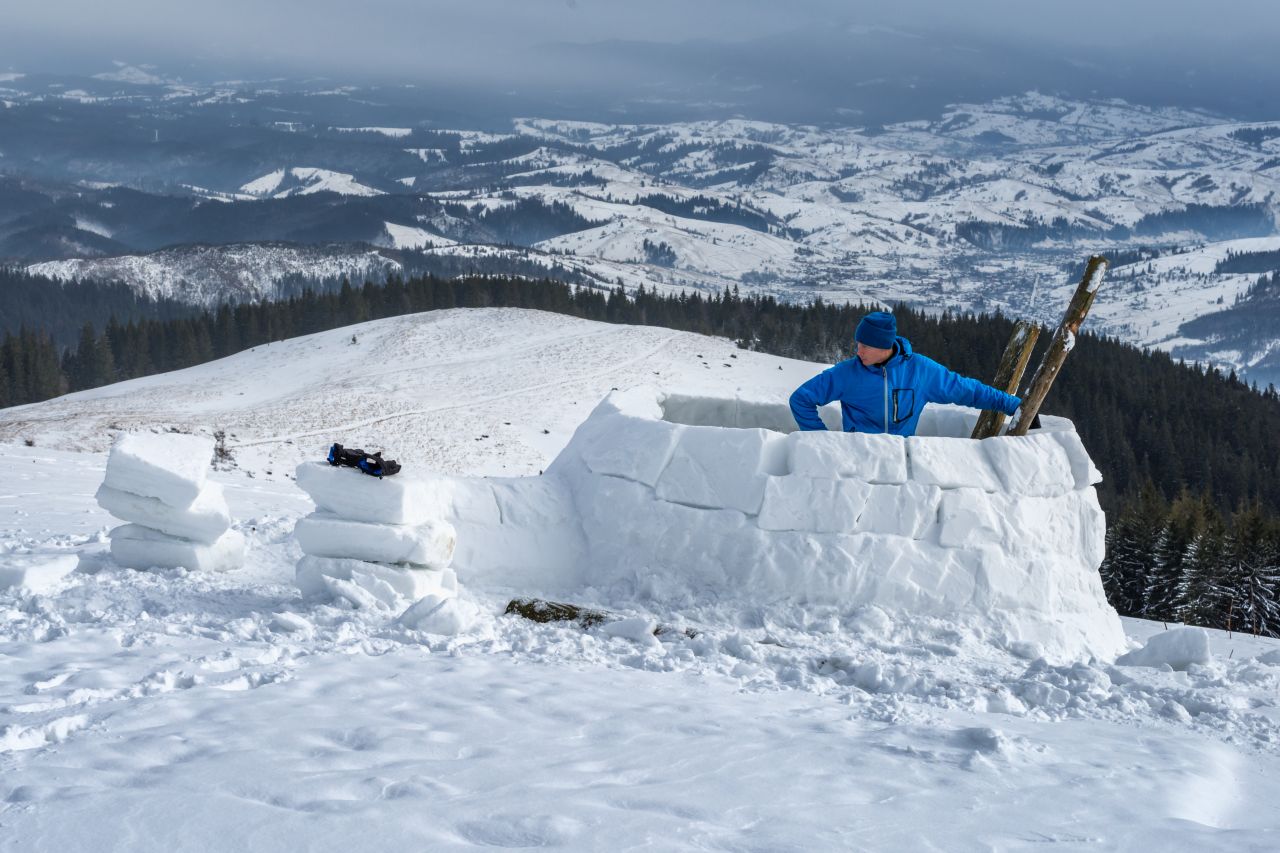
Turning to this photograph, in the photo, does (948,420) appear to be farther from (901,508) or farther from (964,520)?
(901,508)

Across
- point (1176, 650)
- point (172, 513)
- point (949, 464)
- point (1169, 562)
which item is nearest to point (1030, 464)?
point (949, 464)

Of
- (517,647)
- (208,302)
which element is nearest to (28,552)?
(517,647)

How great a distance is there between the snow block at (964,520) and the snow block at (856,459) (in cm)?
34

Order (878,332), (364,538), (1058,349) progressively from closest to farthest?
(364,538) < (878,332) < (1058,349)

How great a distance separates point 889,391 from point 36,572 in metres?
5.61

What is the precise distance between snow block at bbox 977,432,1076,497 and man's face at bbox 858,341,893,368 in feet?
2.92

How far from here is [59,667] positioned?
15.5ft

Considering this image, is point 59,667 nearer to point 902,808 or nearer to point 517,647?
point 517,647

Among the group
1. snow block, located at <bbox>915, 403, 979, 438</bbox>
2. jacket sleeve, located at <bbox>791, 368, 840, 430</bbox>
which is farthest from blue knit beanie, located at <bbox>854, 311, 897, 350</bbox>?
snow block, located at <bbox>915, 403, 979, 438</bbox>

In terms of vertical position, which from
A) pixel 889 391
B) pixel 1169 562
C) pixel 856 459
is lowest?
pixel 1169 562

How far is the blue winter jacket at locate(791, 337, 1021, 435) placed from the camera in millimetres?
7207

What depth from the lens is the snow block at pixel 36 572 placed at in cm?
596

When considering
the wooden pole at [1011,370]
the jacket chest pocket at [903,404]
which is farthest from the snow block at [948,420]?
the jacket chest pocket at [903,404]

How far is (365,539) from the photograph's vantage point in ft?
20.3
